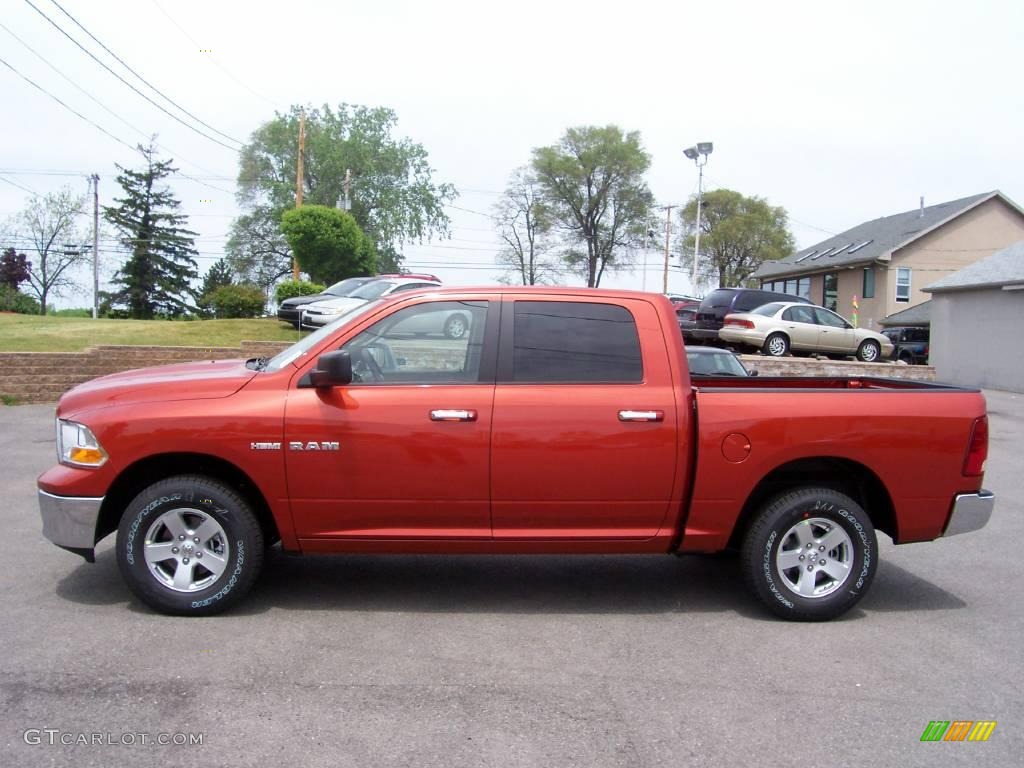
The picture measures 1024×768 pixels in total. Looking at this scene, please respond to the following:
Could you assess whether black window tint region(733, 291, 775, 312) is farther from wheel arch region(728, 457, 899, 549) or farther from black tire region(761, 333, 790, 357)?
wheel arch region(728, 457, 899, 549)

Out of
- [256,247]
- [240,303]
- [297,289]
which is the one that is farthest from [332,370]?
[256,247]

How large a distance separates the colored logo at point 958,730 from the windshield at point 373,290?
16.9 meters

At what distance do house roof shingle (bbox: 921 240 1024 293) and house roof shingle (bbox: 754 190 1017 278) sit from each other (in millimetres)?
12647

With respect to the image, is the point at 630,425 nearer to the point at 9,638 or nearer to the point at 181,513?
the point at 181,513

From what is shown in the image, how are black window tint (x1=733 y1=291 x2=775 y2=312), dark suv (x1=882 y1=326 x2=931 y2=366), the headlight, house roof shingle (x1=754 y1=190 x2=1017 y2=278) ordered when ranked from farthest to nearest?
house roof shingle (x1=754 y1=190 x2=1017 y2=278) < dark suv (x1=882 y1=326 x2=931 y2=366) < black window tint (x1=733 y1=291 x2=775 y2=312) < the headlight

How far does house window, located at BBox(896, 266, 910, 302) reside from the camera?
4125cm

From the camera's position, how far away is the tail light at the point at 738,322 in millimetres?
21422

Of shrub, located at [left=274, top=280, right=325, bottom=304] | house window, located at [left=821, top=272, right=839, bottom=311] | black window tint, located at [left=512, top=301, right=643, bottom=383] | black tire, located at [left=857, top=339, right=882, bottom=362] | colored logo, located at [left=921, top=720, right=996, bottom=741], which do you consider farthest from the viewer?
house window, located at [left=821, top=272, right=839, bottom=311]

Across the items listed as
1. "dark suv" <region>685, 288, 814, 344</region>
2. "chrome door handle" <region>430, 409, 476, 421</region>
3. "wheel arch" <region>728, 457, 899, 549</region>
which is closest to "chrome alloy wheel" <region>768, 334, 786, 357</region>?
"dark suv" <region>685, 288, 814, 344</region>

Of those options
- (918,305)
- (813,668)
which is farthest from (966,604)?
(918,305)

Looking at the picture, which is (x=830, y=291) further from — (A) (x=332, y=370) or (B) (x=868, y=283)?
(A) (x=332, y=370)

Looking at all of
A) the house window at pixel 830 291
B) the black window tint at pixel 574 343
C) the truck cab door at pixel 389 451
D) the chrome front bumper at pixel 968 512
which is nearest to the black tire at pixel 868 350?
the chrome front bumper at pixel 968 512

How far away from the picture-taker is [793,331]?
21.6 m

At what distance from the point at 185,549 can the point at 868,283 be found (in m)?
42.8
